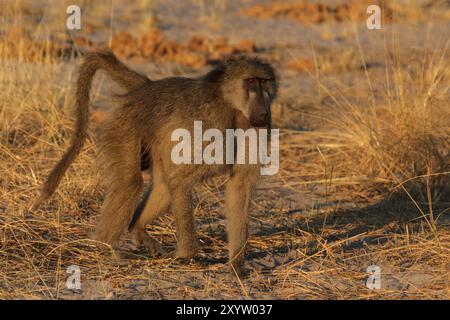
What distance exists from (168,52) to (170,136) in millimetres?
4546

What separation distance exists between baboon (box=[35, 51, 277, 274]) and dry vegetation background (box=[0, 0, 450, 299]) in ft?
0.63

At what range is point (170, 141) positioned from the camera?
4.04m

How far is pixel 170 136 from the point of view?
13.3ft

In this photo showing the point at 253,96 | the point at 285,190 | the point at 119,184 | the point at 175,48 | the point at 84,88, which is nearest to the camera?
the point at 253,96

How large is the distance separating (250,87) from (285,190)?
1.69 meters

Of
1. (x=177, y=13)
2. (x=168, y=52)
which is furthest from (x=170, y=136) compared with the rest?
(x=177, y=13)

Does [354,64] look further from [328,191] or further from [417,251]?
[417,251]

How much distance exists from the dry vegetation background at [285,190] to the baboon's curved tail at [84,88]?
337mm

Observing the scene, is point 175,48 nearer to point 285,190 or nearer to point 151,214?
point 285,190

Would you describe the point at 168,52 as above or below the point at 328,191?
above

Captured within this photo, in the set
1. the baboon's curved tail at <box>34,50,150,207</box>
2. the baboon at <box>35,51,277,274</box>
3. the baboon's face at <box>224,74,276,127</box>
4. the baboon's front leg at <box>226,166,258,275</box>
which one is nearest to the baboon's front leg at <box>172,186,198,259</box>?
the baboon at <box>35,51,277,274</box>

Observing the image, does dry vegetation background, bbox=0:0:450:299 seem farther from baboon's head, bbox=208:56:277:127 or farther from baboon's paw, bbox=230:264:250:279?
baboon's head, bbox=208:56:277:127

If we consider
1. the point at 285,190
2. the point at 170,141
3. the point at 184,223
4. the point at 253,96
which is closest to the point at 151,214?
the point at 184,223
